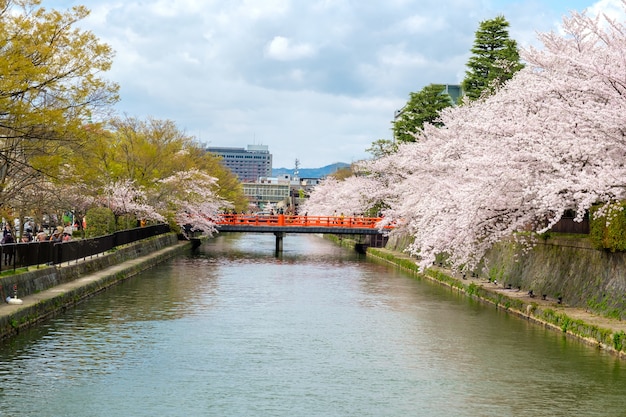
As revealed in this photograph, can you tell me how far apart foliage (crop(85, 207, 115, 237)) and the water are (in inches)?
603

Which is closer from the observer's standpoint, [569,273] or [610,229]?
[610,229]

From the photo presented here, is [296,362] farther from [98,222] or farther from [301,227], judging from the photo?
[301,227]

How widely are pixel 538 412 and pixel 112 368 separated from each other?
34.9ft

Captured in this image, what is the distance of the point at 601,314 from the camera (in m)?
25.6

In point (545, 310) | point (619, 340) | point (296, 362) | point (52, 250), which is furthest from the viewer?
Answer: point (52, 250)

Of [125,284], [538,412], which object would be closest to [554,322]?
[538,412]

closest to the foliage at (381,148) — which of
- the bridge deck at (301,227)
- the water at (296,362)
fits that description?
the bridge deck at (301,227)

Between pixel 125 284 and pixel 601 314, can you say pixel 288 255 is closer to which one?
pixel 125 284

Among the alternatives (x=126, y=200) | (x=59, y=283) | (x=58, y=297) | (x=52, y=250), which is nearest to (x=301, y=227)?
(x=126, y=200)

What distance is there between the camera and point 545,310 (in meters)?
27.5

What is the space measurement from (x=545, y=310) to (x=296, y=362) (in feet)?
35.3

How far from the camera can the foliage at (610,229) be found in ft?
81.0

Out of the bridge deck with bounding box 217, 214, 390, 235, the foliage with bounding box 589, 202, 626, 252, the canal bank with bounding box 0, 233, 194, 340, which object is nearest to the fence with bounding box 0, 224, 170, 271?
the canal bank with bounding box 0, 233, 194, 340

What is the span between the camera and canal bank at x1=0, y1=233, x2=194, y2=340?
24.3 metres
